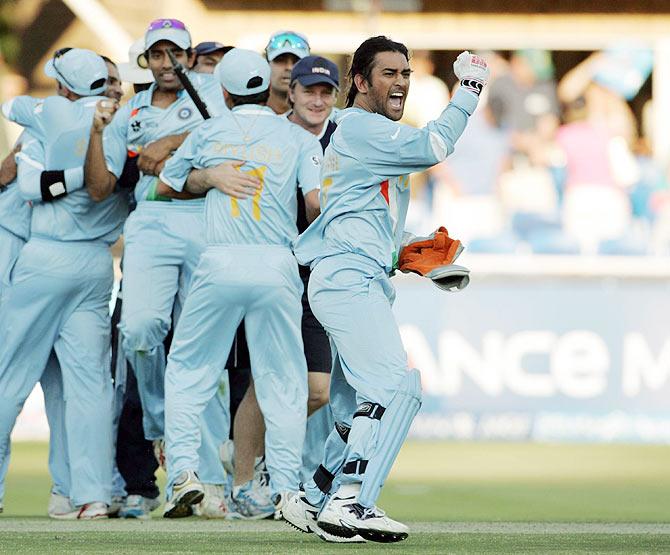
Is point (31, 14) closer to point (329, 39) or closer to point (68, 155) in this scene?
point (329, 39)


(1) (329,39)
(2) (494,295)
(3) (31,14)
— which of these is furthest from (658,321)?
(3) (31,14)

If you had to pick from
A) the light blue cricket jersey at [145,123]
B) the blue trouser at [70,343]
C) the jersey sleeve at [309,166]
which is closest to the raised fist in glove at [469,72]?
the jersey sleeve at [309,166]

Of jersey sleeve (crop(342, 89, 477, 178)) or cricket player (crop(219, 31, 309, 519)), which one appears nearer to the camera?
jersey sleeve (crop(342, 89, 477, 178))

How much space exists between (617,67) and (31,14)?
8.10 metres

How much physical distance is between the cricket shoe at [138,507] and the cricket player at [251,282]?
63 centimetres

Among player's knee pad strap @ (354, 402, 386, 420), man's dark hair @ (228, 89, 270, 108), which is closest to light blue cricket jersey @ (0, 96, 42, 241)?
man's dark hair @ (228, 89, 270, 108)

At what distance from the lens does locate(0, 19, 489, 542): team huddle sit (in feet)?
27.5

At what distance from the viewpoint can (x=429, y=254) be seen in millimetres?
7379

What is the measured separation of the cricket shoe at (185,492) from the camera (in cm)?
816

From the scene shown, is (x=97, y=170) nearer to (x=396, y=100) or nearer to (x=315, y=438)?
(x=315, y=438)

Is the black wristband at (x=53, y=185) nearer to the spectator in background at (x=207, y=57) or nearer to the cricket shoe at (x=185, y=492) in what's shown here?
the spectator in background at (x=207, y=57)

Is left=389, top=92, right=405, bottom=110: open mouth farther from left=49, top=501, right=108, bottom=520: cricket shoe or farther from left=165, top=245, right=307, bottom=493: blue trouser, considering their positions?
left=49, top=501, right=108, bottom=520: cricket shoe

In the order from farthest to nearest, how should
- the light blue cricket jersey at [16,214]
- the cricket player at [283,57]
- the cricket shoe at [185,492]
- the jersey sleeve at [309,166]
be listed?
1. the cricket player at [283,57]
2. the light blue cricket jersey at [16,214]
3. the jersey sleeve at [309,166]
4. the cricket shoe at [185,492]

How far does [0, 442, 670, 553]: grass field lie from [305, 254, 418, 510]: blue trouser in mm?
468
